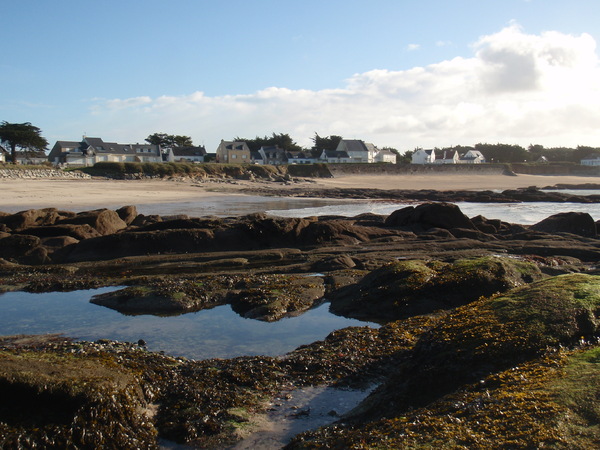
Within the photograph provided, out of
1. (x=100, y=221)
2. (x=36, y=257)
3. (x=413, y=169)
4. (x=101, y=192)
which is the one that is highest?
(x=413, y=169)

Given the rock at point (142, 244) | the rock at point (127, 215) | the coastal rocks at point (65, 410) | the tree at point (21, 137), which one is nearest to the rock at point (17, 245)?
the rock at point (142, 244)

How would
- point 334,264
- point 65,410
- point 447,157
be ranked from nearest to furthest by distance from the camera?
point 65,410 → point 334,264 → point 447,157

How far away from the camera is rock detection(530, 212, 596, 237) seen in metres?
20.2

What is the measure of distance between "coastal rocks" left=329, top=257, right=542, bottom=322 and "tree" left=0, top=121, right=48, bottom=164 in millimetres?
66902

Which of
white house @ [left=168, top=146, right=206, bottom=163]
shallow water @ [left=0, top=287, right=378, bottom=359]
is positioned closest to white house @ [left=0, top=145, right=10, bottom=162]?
white house @ [left=168, top=146, right=206, bottom=163]

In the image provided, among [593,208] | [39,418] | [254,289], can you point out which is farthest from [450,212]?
[593,208]

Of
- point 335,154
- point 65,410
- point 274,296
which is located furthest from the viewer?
point 335,154

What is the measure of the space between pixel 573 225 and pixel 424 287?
46.2ft

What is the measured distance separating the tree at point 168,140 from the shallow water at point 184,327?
92.7 m

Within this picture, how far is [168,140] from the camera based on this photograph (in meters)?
102

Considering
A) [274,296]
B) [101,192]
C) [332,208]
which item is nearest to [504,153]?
[332,208]

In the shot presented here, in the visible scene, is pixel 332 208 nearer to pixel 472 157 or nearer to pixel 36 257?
pixel 36 257

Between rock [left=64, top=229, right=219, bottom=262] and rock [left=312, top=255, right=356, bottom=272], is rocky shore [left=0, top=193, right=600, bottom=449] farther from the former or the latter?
rock [left=64, top=229, right=219, bottom=262]

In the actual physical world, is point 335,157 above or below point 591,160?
below
